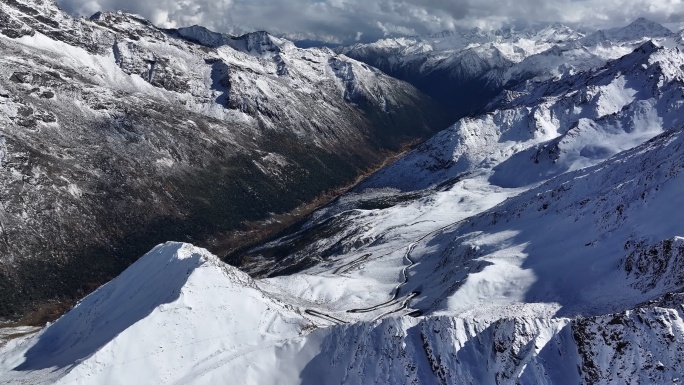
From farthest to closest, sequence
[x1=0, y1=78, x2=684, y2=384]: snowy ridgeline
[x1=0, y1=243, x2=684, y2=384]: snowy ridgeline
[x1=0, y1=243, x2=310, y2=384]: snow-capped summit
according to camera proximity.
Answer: [x1=0, y1=243, x2=310, y2=384]: snow-capped summit < [x1=0, y1=78, x2=684, y2=384]: snowy ridgeline < [x1=0, y1=243, x2=684, y2=384]: snowy ridgeline

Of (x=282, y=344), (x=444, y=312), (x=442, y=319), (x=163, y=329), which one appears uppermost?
(x=442, y=319)

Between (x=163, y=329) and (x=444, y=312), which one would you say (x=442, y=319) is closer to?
(x=444, y=312)

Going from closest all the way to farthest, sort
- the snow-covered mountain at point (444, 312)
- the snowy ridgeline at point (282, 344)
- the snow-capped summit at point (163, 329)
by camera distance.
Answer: the snowy ridgeline at point (282, 344), the snow-covered mountain at point (444, 312), the snow-capped summit at point (163, 329)

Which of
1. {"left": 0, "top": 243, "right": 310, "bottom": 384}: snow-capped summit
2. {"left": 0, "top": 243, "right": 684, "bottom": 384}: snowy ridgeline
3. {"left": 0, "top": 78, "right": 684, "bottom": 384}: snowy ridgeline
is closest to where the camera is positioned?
{"left": 0, "top": 243, "right": 684, "bottom": 384}: snowy ridgeline

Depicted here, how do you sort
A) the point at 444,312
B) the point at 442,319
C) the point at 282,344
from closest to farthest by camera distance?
the point at 442,319 < the point at 282,344 < the point at 444,312

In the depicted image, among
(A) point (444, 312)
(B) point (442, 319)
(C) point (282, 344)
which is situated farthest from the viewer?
(A) point (444, 312)

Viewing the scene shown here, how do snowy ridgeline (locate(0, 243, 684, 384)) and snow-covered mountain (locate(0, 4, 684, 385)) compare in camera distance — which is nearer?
snowy ridgeline (locate(0, 243, 684, 384))

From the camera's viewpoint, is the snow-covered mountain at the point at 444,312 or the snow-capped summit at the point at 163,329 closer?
the snow-covered mountain at the point at 444,312

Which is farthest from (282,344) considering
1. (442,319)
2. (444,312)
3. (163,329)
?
(444,312)

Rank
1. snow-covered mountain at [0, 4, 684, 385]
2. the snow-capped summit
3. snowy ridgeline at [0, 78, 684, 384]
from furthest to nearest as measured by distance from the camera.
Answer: the snow-capped summit < snow-covered mountain at [0, 4, 684, 385] < snowy ridgeline at [0, 78, 684, 384]

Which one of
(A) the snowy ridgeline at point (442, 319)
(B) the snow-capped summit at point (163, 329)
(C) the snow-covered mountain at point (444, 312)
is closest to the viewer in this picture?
(A) the snowy ridgeline at point (442, 319)

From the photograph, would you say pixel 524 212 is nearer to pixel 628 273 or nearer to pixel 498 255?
pixel 498 255

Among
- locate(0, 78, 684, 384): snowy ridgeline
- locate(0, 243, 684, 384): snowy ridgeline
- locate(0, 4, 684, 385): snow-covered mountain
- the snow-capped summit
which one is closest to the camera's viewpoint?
locate(0, 243, 684, 384): snowy ridgeline
